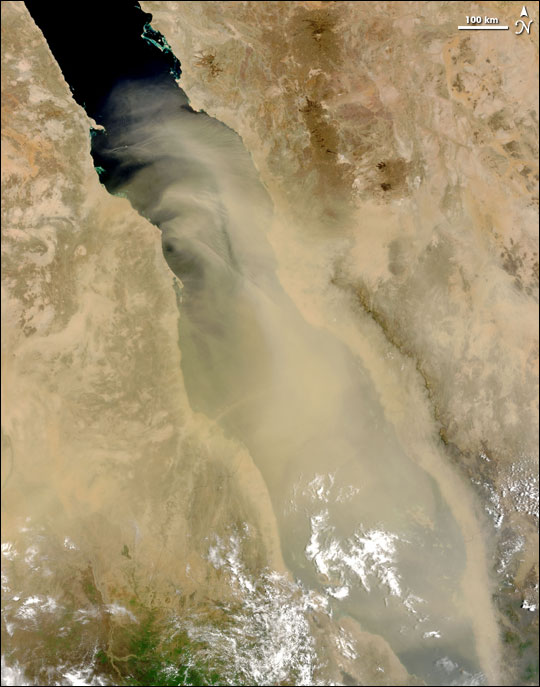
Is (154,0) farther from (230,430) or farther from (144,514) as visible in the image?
(144,514)

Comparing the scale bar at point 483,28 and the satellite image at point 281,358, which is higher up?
the scale bar at point 483,28

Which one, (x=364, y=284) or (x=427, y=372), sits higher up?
(x=364, y=284)

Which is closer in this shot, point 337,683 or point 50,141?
point 337,683

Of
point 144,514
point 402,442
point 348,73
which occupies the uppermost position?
point 348,73

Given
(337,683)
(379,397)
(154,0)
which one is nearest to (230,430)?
(379,397)

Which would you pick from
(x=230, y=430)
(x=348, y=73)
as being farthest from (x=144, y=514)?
(x=348, y=73)

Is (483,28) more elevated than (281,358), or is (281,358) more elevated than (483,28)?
(483,28)

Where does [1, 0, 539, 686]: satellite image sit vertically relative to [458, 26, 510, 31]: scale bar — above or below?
below
